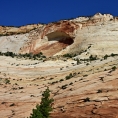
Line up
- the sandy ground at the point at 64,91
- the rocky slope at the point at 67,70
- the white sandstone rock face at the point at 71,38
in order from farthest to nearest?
1. the white sandstone rock face at the point at 71,38
2. the rocky slope at the point at 67,70
3. the sandy ground at the point at 64,91

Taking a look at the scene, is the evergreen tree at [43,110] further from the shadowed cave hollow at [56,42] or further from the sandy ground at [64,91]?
the shadowed cave hollow at [56,42]

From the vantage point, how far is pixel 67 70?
3956cm

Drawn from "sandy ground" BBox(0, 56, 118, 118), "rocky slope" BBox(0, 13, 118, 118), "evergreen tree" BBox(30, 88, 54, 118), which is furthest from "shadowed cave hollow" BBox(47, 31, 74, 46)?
"evergreen tree" BBox(30, 88, 54, 118)

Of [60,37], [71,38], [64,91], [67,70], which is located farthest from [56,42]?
[64,91]

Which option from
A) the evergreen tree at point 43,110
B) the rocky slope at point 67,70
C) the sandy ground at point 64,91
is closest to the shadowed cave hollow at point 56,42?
the rocky slope at point 67,70

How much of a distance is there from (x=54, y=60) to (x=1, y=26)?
1976 inches

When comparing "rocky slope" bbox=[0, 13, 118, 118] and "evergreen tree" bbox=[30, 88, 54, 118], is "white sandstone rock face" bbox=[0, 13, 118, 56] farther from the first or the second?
"evergreen tree" bbox=[30, 88, 54, 118]

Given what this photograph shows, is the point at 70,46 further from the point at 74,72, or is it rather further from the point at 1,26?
the point at 1,26

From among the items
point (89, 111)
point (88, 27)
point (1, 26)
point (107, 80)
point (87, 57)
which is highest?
point (1, 26)

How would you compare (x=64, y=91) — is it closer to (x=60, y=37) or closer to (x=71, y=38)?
(x=71, y=38)

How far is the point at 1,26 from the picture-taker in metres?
95.6

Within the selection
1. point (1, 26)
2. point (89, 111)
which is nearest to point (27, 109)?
point (89, 111)

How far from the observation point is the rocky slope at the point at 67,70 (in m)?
25.5

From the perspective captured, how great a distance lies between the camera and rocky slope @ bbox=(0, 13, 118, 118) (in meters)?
→ 25.5
